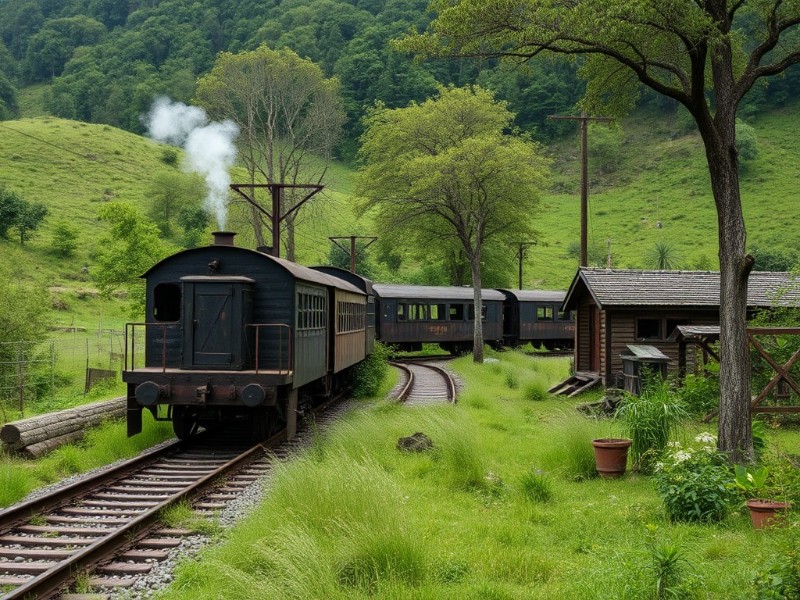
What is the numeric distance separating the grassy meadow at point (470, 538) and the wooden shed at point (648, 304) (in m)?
10.1

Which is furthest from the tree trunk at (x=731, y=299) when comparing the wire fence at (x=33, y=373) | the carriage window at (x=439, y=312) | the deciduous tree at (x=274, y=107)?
the deciduous tree at (x=274, y=107)

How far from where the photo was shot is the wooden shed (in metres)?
19.9

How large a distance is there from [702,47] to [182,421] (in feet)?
30.6

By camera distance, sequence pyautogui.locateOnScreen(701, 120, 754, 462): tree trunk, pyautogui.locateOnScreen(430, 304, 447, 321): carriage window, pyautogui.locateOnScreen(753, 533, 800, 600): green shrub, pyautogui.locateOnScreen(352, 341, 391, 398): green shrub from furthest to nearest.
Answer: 1. pyautogui.locateOnScreen(430, 304, 447, 321): carriage window
2. pyautogui.locateOnScreen(352, 341, 391, 398): green shrub
3. pyautogui.locateOnScreen(701, 120, 754, 462): tree trunk
4. pyautogui.locateOnScreen(753, 533, 800, 600): green shrub

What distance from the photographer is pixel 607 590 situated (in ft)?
16.8

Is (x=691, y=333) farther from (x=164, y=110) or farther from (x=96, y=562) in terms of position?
(x=164, y=110)

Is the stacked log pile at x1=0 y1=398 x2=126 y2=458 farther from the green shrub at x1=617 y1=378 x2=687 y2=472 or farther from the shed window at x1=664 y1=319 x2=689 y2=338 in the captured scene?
the shed window at x1=664 y1=319 x2=689 y2=338

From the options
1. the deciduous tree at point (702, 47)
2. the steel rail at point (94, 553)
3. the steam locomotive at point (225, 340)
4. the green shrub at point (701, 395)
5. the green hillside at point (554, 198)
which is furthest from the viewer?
the green hillside at point (554, 198)

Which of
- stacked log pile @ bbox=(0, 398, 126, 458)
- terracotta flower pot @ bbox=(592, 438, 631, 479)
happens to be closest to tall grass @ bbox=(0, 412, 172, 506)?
stacked log pile @ bbox=(0, 398, 126, 458)

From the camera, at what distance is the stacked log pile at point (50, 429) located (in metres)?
10.8

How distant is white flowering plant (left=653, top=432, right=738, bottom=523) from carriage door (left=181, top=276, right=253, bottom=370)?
6.68 m

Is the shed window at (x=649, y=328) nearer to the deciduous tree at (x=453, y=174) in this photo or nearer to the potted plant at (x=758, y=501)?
the deciduous tree at (x=453, y=174)

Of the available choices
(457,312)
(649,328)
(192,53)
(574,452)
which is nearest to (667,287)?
(649,328)

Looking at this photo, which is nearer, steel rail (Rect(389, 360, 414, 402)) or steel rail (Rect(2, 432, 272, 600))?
steel rail (Rect(2, 432, 272, 600))
